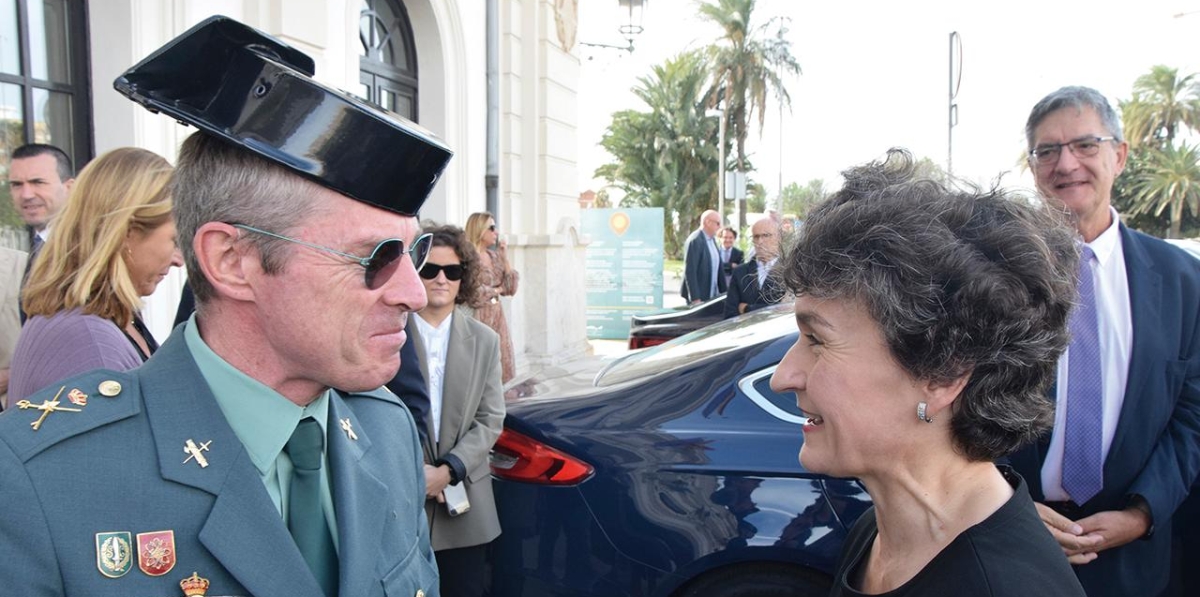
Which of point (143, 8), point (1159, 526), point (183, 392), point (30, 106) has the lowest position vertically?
point (1159, 526)

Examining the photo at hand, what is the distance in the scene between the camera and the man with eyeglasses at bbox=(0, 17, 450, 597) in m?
1.21

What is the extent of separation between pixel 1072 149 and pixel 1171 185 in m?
44.5

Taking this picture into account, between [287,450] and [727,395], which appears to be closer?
[287,450]

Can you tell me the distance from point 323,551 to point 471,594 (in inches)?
82.6

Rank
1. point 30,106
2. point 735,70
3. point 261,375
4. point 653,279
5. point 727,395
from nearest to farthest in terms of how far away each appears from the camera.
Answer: point 261,375 → point 727,395 → point 30,106 → point 653,279 → point 735,70

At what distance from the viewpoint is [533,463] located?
10.8 feet

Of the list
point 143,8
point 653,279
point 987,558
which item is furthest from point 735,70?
point 987,558

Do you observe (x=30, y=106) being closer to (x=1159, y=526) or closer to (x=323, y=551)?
(x=323, y=551)

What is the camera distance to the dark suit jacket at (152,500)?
1166 mm

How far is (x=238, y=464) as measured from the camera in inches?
52.3

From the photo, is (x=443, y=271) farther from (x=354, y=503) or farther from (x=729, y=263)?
(x=729, y=263)

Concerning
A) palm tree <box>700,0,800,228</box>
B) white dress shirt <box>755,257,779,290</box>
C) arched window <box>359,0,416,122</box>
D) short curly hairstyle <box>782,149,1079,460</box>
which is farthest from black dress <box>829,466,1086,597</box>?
palm tree <box>700,0,800,228</box>

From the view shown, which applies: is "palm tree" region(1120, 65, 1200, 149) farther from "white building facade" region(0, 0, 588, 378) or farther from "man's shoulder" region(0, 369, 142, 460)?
"man's shoulder" region(0, 369, 142, 460)

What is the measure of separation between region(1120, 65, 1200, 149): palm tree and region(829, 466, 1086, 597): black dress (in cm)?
4725
